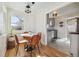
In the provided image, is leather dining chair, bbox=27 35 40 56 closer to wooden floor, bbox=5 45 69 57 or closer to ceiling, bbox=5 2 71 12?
wooden floor, bbox=5 45 69 57

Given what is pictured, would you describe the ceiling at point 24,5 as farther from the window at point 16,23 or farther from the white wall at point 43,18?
the window at point 16,23

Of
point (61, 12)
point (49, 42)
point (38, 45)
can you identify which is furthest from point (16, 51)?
point (61, 12)

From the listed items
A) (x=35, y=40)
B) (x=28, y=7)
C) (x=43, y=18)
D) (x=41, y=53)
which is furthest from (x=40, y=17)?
(x=41, y=53)

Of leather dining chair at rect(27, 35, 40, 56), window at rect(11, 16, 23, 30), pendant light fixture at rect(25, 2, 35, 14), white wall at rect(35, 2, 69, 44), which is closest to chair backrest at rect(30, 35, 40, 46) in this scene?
leather dining chair at rect(27, 35, 40, 56)

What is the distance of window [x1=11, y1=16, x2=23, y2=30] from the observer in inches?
81.7

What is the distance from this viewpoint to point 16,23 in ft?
6.86

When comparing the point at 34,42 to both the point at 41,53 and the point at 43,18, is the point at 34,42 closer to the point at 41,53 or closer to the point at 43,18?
the point at 41,53

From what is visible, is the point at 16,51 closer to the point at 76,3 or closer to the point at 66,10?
the point at 66,10

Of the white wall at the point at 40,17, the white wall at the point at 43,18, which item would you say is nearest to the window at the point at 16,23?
the white wall at the point at 40,17

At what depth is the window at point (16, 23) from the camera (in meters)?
2.07

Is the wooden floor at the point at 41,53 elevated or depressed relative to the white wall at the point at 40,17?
depressed

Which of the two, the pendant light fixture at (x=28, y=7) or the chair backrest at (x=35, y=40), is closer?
the pendant light fixture at (x=28, y=7)

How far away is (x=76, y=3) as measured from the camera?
197 cm

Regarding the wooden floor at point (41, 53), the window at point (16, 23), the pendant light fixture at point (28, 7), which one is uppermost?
the pendant light fixture at point (28, 7)
